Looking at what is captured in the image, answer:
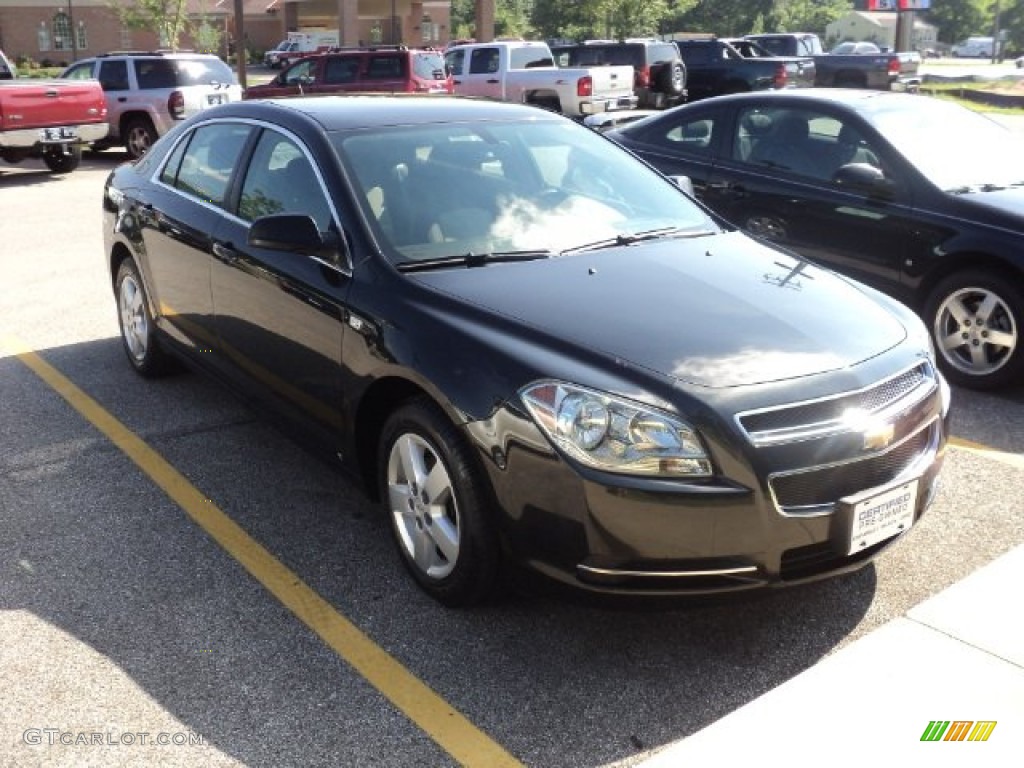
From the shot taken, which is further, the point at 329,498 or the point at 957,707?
the point at 329,498

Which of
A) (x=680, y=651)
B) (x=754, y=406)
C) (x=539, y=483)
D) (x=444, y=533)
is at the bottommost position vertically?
(x=680, y=651)

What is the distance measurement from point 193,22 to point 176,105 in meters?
45.8

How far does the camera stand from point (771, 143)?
24.0ft

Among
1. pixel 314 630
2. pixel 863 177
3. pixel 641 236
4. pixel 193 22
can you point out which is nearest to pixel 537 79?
pixel 863 177

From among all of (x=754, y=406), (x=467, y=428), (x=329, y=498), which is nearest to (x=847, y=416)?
(x=754, y=406)

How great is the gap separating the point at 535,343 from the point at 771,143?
4449mm

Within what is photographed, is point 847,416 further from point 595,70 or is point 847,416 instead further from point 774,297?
point 595,70

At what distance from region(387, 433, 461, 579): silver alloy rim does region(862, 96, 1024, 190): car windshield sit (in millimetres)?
4104

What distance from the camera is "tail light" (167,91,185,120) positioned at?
17.5 metres

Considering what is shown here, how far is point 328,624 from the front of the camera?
3.69 meters

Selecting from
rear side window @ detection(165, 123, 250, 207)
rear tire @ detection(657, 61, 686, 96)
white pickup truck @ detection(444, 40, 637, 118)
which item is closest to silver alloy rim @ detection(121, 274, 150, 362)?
rear side window @ detection(165, 123, 250, 207)

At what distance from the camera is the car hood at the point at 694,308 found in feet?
11.1

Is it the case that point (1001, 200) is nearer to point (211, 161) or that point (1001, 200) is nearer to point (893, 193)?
point (893, 193)

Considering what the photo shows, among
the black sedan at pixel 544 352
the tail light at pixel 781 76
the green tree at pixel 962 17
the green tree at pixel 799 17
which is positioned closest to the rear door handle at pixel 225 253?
the black sedan at pixel 544 352
